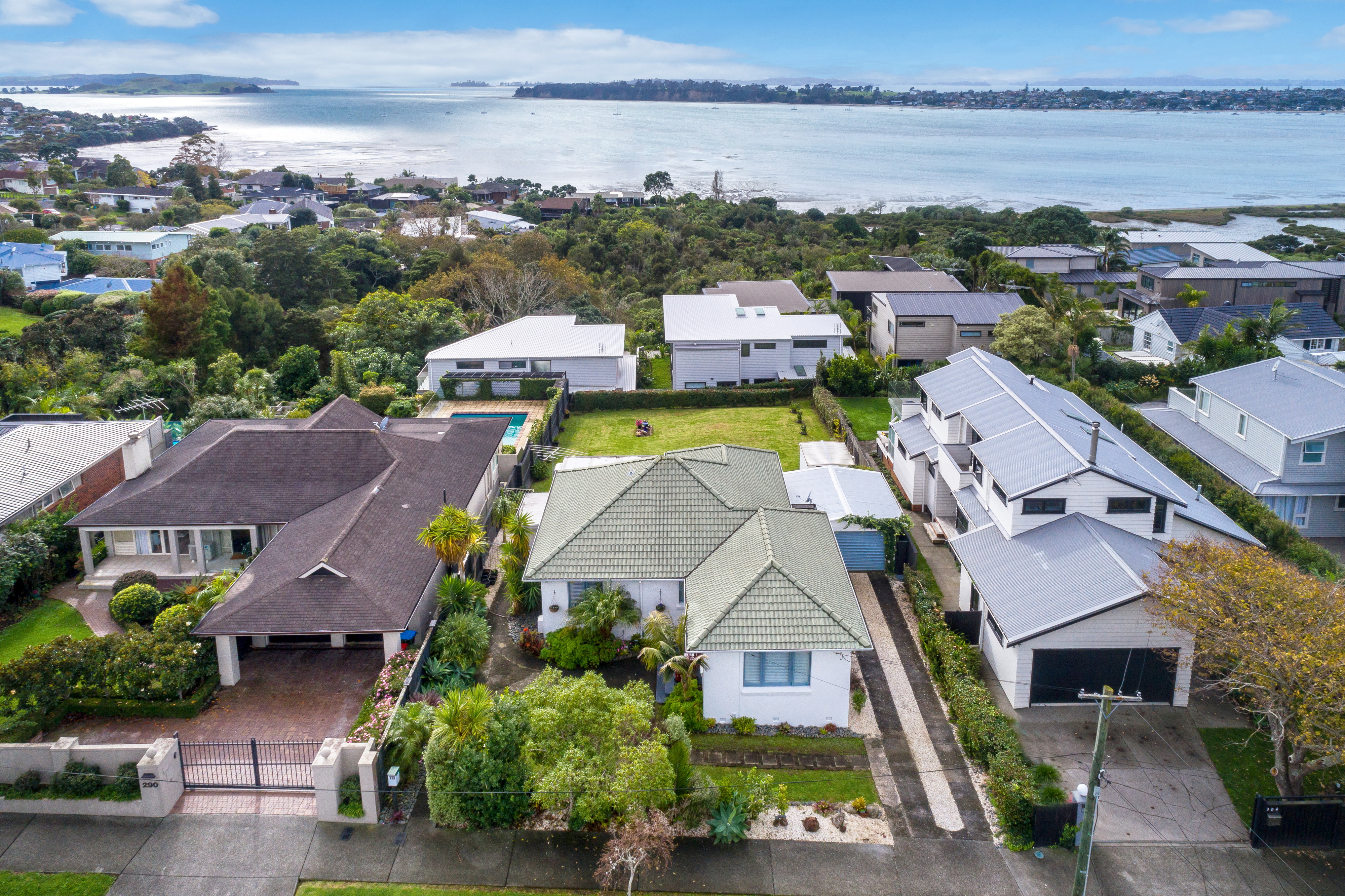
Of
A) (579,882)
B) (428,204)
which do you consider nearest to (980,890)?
(579,882)

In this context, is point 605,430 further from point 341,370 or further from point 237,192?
point 237,192

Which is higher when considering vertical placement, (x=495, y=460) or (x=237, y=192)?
(x=237, y=192)

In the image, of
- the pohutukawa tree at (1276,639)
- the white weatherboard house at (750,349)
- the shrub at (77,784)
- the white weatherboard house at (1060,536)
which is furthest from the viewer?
the white weatherboard house at (750,349)

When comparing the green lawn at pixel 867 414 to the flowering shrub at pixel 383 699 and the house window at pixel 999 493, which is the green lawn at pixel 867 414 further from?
the flowering shrub at pixel 383 699

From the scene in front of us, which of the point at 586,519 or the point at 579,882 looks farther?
the point at 586,519

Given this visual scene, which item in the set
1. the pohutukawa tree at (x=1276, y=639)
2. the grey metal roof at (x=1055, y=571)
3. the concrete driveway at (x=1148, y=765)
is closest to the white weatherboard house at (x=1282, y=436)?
the grey metal roof at (x=1055, y=571)

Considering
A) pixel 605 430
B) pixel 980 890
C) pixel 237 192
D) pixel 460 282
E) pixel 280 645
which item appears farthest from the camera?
pixel 237 192
